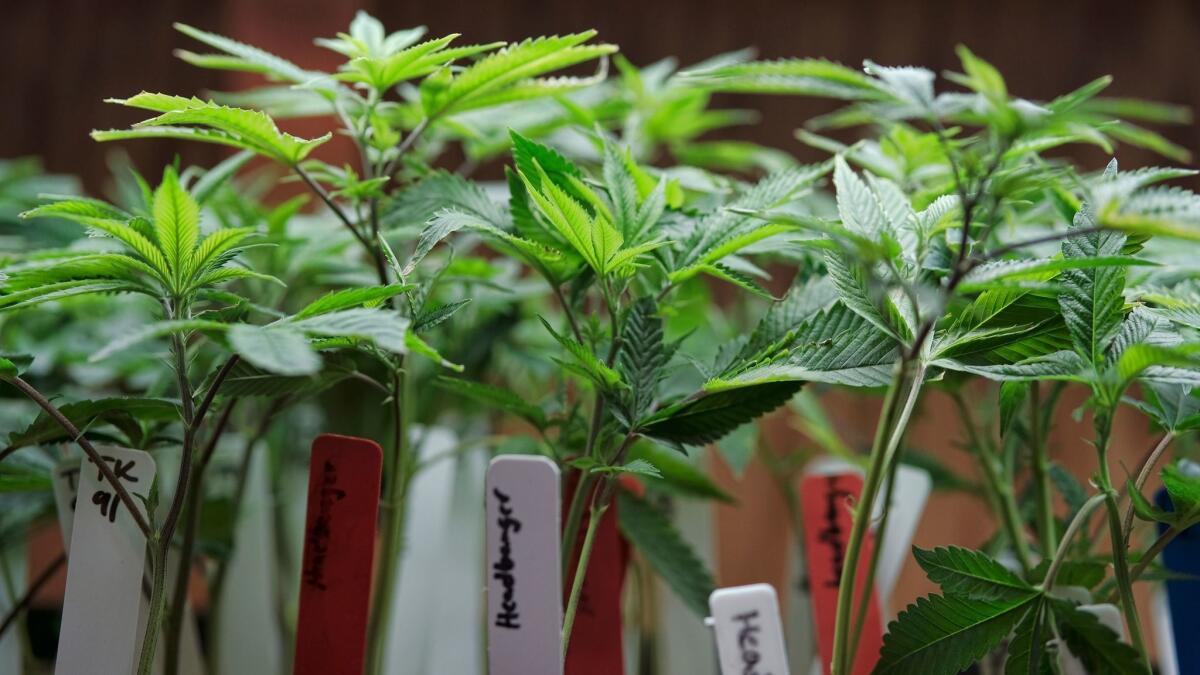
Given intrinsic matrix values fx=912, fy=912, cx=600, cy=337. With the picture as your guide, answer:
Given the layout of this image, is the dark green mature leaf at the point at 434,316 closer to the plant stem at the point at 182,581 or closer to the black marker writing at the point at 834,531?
the plant stem at the point at 182,581

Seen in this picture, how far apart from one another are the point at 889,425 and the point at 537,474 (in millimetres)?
214

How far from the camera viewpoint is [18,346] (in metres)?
0.85

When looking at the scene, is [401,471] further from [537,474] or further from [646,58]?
[646,58]

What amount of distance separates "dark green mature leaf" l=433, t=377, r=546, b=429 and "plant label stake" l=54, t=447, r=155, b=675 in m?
0.20

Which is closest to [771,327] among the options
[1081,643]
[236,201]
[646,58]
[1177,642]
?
[1081,643]

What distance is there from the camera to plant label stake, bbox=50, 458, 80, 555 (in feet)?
2.01

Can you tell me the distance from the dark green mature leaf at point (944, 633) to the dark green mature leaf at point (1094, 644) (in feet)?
0.06

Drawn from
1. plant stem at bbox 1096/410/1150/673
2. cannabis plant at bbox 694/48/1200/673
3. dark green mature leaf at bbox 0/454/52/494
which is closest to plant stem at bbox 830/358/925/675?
cannabis plant at bbox 694/48/1200/673

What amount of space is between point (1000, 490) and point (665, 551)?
268mm

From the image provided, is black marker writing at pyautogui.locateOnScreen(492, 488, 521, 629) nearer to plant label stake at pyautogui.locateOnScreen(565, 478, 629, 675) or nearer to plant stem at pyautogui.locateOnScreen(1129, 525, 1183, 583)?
plant label stake at pyautogui.locateOnScreen(565, 478, 629, 675)

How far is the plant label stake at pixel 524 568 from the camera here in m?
0.56

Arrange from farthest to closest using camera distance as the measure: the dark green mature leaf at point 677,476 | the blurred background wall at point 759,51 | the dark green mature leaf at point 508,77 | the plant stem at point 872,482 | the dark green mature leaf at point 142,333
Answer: the blurred background wall at point 759,51
the dark green mature leaf at point 677,476
the dark green mature leaf at point 508,77
the plant stem at point 872,482
the dark green mature leaf at point 142,333

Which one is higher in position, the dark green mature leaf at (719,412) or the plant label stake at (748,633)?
the dark green mature leaf at (719,412)

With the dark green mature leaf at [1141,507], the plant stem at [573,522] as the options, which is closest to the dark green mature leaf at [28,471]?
the plant stem at [573,522]
